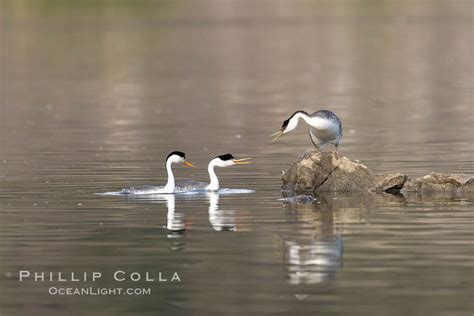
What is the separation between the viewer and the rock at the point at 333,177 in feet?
76.0

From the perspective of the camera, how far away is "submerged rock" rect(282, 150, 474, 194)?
22.8 metres

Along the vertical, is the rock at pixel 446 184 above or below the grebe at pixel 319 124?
below

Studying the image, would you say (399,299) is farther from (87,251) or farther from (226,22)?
(226,22)

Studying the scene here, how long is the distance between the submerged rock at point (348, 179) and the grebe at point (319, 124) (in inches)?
10.4

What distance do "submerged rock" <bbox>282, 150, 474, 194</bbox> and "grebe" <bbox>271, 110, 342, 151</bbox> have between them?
0.87 ft

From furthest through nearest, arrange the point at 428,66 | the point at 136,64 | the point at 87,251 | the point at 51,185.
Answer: the point at 136,64, the point at 428,66, the point at 51,185, the point at 87,251

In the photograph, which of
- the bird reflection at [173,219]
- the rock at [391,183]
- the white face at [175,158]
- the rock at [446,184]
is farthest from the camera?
the white face at [175,158]

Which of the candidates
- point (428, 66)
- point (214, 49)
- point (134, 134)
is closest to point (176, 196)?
point (134, 134)

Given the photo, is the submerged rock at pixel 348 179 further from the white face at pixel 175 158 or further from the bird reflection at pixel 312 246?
the bird reflection at pixel 312 246

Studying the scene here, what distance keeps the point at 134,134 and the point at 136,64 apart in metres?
34.1

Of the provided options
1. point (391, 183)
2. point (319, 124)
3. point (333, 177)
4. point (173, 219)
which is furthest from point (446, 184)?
point (173, 219)

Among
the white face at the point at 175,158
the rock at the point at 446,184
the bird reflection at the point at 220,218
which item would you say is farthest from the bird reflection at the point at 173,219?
the rock at the point at 446,184

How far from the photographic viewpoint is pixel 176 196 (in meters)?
23.1

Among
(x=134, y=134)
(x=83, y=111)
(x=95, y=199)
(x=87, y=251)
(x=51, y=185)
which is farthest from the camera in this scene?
(x=83, y=111)
